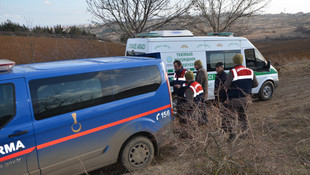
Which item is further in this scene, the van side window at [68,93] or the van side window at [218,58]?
the van side window at [218,58]

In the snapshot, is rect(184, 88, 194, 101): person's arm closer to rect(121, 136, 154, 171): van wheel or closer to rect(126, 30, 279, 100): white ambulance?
rect(121, 136, 154, 171): van wheel

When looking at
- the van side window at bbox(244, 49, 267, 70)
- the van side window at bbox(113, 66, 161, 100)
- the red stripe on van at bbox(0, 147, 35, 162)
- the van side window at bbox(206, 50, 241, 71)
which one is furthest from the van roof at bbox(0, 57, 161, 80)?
the van side window at bbox(244, 49, 267, 70)

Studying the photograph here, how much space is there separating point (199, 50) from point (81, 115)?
4.98 meters

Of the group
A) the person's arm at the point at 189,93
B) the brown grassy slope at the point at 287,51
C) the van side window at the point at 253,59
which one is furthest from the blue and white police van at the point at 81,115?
the brown grassy slope at the point at 287,51

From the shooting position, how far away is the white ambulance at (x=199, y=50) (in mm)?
7203

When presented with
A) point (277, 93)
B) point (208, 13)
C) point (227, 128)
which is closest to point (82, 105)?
point (227, 128)

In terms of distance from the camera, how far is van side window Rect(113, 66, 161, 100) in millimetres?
4023

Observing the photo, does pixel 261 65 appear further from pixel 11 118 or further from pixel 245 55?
pixel 11 118

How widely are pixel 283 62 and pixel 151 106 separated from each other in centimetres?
1548

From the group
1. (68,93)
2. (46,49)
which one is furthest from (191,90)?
(46,49)

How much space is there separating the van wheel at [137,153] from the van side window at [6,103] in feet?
5.77

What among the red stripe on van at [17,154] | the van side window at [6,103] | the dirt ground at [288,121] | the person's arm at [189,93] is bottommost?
the dirt ground at [288,121]

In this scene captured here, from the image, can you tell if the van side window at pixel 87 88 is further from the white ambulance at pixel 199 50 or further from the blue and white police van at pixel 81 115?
the white ambulance at pixel 199 50

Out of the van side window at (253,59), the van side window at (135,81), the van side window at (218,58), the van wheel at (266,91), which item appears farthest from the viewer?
the van wheel at (266,91)
